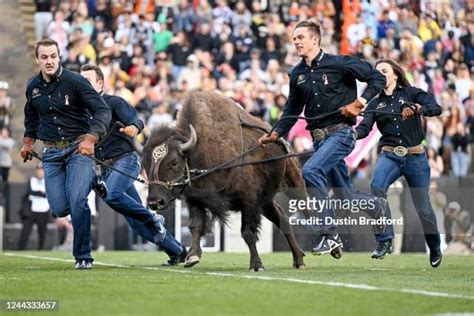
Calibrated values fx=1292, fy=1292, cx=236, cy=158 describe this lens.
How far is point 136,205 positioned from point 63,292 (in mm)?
3950

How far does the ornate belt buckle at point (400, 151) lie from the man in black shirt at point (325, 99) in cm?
110

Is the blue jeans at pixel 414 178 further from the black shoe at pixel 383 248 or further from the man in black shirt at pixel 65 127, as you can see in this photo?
the man in black shirt at pixel 65 127

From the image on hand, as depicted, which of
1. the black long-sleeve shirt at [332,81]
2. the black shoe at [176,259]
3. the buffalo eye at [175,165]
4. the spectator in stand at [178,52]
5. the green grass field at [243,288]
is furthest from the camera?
the spectator in stand at [178,52]

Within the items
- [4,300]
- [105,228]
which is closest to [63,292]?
[4,300]

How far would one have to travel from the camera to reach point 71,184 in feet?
43.0

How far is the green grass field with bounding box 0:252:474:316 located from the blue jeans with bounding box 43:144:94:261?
491 millimetres

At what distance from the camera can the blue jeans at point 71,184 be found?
1309 cm

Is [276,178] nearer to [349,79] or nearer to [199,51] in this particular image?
[349,79]

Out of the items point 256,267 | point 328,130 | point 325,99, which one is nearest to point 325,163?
point 328,130

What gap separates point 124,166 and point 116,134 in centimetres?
39

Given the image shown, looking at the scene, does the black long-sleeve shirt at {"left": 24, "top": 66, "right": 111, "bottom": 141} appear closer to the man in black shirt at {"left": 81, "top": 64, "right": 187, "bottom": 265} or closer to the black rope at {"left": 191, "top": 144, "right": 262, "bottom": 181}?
the man in black shirt at {"left": 81, "top": 64, "right": 187, "bottom": 265}

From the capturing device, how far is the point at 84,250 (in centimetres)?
1348

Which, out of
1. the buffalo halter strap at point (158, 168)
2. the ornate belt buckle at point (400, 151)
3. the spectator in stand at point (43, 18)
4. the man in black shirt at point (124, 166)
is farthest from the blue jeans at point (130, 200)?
the spectator in stand at point (43, 18)

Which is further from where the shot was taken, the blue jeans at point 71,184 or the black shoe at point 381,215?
the black shoe at point 381,215
